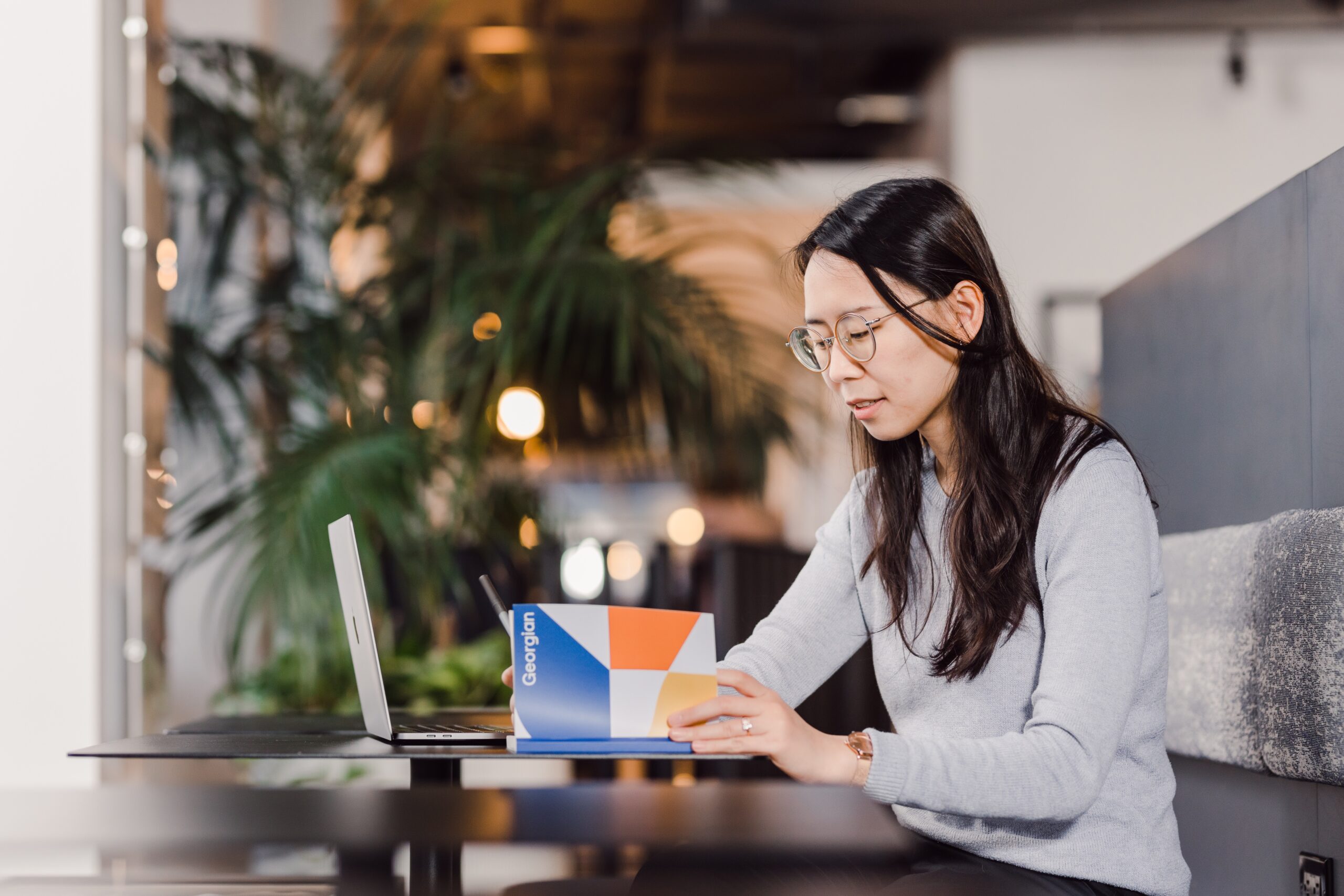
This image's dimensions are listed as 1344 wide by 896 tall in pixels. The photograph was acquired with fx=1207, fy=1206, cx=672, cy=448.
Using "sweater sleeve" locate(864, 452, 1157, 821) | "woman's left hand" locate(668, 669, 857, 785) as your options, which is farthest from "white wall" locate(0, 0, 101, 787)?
"sweater sleeve" locate(864, 452, 1157, 821)

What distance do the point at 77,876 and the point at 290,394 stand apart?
1.88m

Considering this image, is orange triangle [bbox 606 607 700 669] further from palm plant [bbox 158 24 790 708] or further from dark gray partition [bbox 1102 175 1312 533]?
palm plant [bbox 158 24 790 708]

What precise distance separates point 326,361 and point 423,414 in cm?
25

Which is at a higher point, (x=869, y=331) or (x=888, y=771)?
(x=869, y=331)

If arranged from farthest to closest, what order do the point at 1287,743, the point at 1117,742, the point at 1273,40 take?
the point at 1273,40 → the point at 1287,743 → the point at 1117,742

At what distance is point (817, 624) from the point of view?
1413 mm

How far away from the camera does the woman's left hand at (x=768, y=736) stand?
99 centimetres

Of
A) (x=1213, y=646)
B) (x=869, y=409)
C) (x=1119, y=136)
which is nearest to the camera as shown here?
(x=869, y=409)

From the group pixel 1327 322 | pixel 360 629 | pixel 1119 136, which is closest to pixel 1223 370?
pixel 1327 322

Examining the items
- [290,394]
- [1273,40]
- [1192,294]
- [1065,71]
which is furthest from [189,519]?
[1273,40]

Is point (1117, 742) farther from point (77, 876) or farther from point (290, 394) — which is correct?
point (290, 394)

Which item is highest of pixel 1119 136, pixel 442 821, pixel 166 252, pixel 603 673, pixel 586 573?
pixel 1119 136

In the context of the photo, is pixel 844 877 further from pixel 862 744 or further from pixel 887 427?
pixel 887 427

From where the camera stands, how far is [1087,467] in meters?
1.14
